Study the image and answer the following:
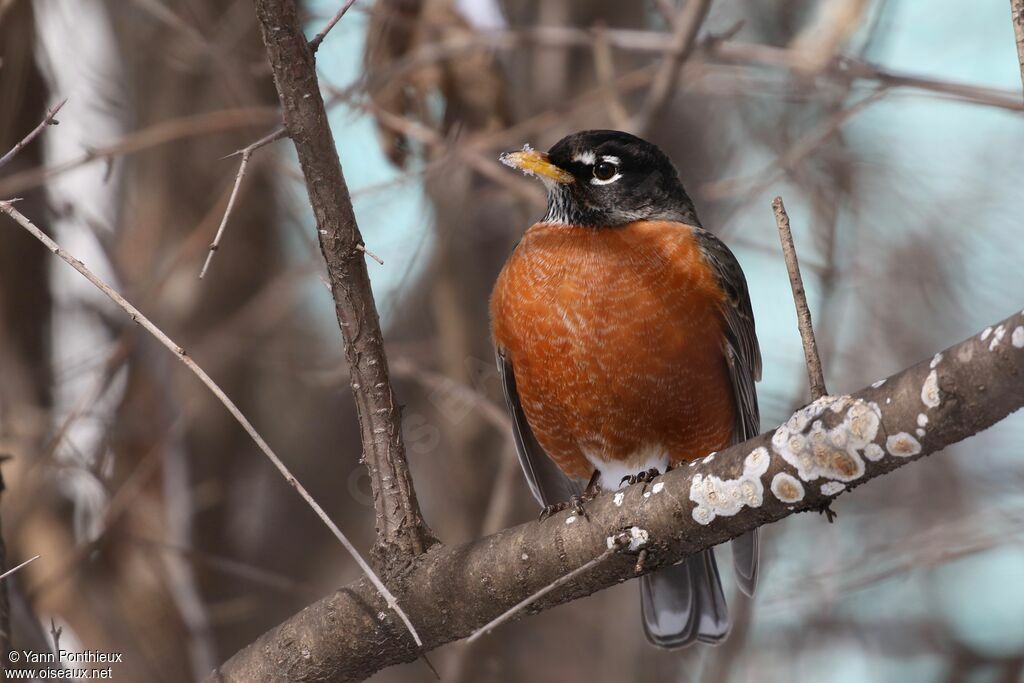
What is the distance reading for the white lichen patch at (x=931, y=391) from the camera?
7.40 feet

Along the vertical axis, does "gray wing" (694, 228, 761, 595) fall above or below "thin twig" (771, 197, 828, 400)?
above

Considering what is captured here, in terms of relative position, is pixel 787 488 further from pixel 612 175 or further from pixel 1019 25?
pixel 612 175

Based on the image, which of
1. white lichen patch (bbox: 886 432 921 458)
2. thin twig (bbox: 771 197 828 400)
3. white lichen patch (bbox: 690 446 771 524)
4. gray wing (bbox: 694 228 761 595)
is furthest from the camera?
gray wing (bbox: 694 228 761 595)

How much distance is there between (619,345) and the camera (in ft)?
13.1

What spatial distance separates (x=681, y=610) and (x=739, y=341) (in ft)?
4.05

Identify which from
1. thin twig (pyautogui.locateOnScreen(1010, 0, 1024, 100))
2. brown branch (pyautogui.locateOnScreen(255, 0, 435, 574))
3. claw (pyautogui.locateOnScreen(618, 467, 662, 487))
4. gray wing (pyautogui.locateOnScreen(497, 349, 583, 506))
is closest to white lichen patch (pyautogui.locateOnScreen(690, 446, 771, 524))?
claw (pyautogui.locateOnScreen(618, 467, 662, 487))

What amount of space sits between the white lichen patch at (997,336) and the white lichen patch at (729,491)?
621mm

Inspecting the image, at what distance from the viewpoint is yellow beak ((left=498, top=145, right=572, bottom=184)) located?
14.6 feet

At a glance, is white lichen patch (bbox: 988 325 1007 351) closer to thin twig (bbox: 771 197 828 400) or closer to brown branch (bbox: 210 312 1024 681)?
brown branch (bbox: 210 312 1024 681)

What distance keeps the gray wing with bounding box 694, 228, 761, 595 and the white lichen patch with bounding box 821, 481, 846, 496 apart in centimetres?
176

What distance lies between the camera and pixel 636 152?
4781 mm

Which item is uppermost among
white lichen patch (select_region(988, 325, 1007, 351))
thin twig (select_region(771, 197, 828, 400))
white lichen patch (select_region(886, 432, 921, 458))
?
thin twig (select_region(771, 197, 828, 400))

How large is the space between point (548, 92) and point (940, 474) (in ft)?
11.2

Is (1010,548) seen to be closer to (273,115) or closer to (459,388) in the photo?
(459,388)
